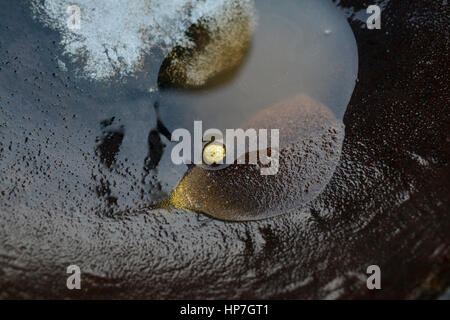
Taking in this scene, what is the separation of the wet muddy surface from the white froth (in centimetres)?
6

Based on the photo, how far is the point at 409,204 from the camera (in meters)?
1.73

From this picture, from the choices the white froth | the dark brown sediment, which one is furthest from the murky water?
the white froth

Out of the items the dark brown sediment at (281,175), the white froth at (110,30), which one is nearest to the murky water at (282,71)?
the dark brown sediment at (281,175)

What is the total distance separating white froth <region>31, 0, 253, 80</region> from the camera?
1.98 metres

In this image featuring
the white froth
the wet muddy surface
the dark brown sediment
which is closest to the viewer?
the wet muddy surface

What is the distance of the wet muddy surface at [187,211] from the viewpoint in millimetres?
1614

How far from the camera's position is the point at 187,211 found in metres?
1.85

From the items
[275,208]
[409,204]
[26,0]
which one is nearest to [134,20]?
[26,0]

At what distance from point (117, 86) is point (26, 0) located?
67 centimetres

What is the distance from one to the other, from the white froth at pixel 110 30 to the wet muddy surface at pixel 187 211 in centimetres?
6

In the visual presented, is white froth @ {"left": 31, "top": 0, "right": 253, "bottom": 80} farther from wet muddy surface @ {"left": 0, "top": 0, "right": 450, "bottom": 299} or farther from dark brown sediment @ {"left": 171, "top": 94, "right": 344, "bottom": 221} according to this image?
dark brown sediment @ {"left": 171, "top": 94, "right": 344, "bottom": 221}

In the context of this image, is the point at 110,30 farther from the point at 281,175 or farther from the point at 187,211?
the point at 281,175

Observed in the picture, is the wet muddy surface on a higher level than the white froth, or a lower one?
lower

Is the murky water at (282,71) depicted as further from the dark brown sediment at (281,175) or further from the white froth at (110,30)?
the white froth at (110,30)
